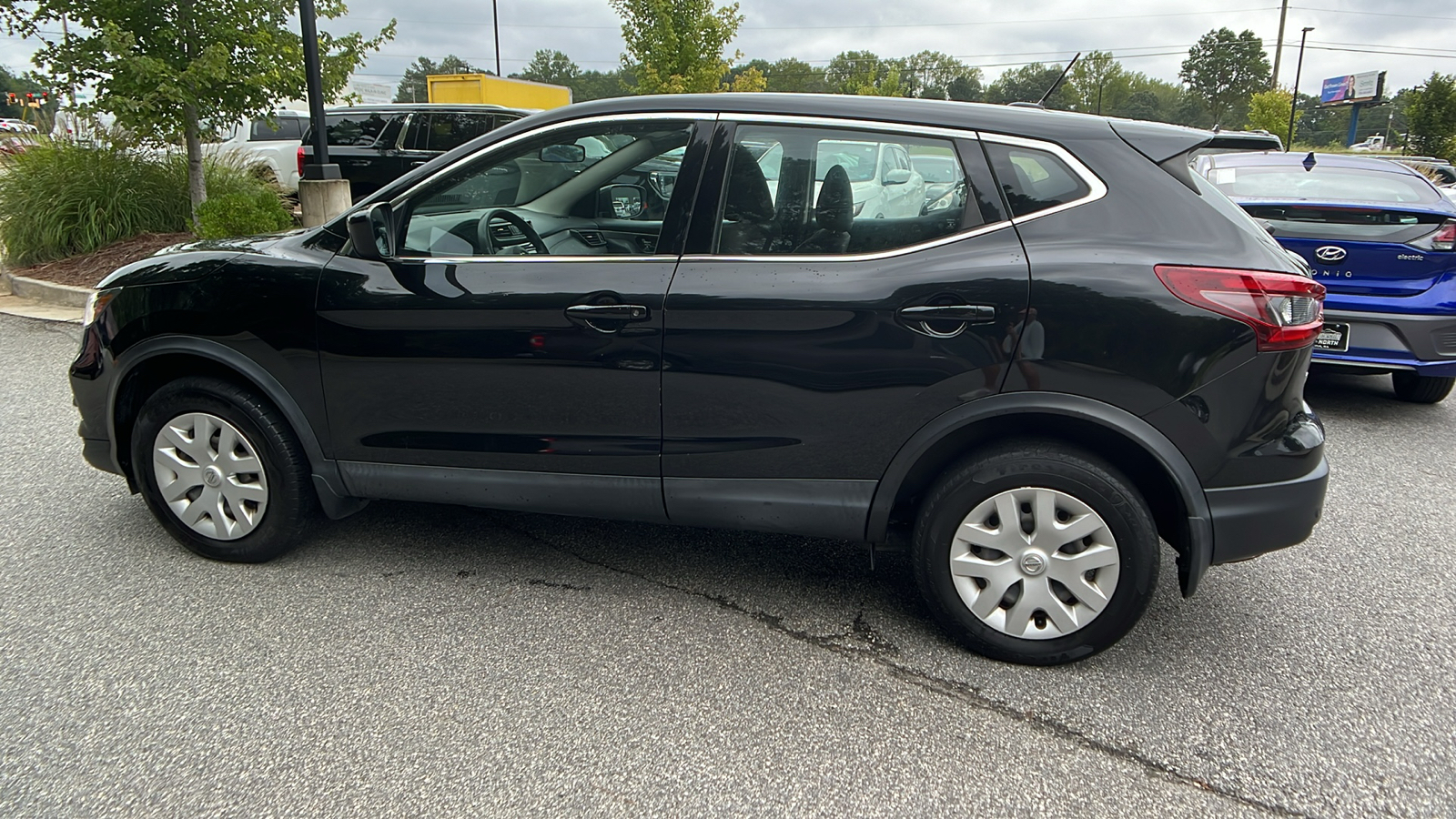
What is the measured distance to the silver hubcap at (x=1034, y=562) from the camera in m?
2.84

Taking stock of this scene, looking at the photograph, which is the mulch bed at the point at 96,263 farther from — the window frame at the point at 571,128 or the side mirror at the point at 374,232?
the window frame at the point at 571,128

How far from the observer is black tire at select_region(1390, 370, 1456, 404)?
609 centimetres

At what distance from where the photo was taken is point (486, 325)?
3.13 m

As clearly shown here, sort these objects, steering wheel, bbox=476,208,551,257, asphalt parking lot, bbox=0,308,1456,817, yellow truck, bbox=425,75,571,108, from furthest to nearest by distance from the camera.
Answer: yellow truck, bbox=425,75,571,108
steering wheel, bbox=476,208,551,257
asphalt parking lot, bbox=0,308,1456,817

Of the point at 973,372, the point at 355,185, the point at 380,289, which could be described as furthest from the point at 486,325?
the point at 355,185

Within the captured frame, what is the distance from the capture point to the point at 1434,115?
37344 mm

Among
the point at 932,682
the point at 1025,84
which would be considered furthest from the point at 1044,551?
the point at 1025,84

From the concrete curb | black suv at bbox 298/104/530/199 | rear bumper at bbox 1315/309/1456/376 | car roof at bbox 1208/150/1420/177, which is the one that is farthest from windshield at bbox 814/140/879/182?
black suv at bbox 298/104/530/199

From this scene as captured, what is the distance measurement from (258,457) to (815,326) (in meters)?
2.13

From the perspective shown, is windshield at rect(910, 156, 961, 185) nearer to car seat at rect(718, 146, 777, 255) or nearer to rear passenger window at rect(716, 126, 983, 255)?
rear passenger window at rect(716, 126, 983, 255)

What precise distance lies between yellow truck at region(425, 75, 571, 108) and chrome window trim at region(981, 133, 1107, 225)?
64.6 ft

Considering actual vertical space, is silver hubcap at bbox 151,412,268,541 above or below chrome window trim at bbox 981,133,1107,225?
below

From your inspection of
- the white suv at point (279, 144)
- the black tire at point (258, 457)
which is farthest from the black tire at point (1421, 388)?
the white suv at point (279, 144)

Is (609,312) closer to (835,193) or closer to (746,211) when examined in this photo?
(746,211)
